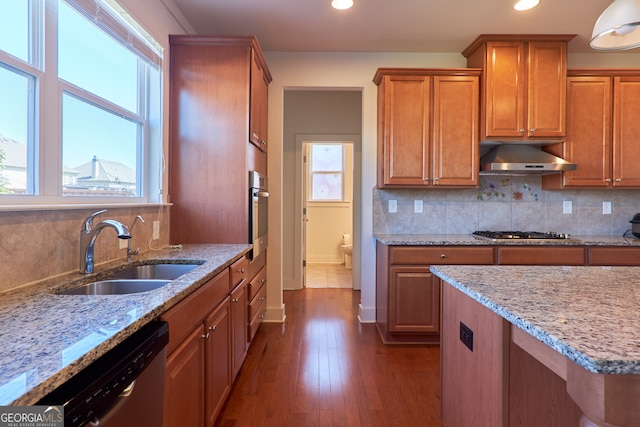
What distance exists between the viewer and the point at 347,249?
612cm

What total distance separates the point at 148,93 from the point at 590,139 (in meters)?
3.66

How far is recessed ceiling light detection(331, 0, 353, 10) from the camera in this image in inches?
98.7

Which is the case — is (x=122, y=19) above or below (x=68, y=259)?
above

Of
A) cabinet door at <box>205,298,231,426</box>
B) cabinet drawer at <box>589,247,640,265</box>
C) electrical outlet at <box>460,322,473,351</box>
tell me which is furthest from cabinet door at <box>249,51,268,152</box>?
cabinet drawer at <box>589,247,640,265</box>

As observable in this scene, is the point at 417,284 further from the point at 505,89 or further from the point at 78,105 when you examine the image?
the point at 78,105

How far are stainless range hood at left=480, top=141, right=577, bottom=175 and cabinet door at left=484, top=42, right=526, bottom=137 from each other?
190 millimetres

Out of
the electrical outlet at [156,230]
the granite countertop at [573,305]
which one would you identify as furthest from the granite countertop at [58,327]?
the granite countertop at [573,305]

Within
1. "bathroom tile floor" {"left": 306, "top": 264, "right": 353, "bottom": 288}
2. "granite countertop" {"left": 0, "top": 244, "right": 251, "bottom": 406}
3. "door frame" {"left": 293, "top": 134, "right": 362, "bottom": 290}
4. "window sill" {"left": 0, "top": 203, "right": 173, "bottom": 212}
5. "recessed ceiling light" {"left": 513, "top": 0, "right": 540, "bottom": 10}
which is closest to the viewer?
"granite countertop" {"left": 0, "top": 244, "right": 251, "bottom": 406}

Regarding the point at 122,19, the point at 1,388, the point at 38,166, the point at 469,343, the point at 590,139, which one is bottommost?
the point at 469,343

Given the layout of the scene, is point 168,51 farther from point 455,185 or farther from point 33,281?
point 455,185

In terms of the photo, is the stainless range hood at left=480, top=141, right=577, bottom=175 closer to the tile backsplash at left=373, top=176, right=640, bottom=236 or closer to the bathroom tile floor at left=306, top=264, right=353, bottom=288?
the tile backsplash at left=373, top=176, right=640, bottom=236

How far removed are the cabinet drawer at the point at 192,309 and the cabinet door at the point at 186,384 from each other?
50mm

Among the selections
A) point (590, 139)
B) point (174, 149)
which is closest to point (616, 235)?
point (590, 139)

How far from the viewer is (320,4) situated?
256cm
